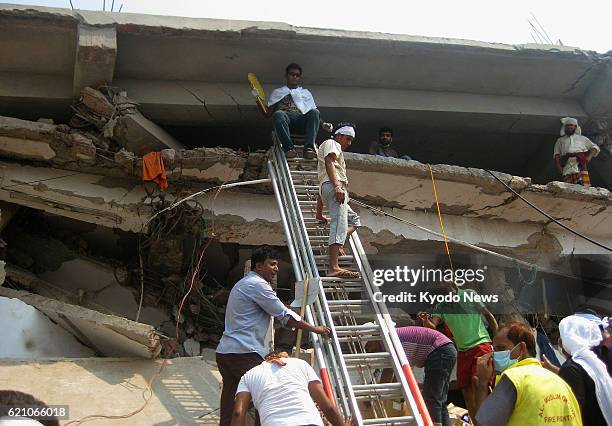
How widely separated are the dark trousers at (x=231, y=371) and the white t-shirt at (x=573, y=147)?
6.06 metres

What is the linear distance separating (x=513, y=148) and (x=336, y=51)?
400 centimetres

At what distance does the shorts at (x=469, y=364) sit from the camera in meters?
4.86

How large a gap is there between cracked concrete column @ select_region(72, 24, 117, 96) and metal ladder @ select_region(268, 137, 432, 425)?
2.61 metres

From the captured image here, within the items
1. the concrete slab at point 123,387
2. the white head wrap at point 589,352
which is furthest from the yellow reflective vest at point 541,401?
the concrete slab at point 123,387

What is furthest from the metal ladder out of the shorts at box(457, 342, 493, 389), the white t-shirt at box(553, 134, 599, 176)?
the white t-shirt at box(553, 134, 599, 176)

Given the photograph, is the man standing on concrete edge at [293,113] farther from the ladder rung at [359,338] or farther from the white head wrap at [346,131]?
the ladder rung at [359,338]

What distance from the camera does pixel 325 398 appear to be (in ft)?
10.3

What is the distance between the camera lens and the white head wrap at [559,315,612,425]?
306 centimetres

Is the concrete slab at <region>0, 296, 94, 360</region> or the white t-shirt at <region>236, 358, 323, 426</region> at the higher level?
the concrete slab at <region>0, 296, 94, 360</region>

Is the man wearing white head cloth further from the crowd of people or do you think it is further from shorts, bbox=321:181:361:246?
shorts, bbox=321:181:361:246

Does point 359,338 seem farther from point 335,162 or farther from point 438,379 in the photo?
point 335,162

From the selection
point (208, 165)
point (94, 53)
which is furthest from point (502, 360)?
point (94, 53)

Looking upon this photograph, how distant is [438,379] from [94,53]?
16.5ft

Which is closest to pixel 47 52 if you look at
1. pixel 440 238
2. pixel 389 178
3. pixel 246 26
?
pixel 246 26
